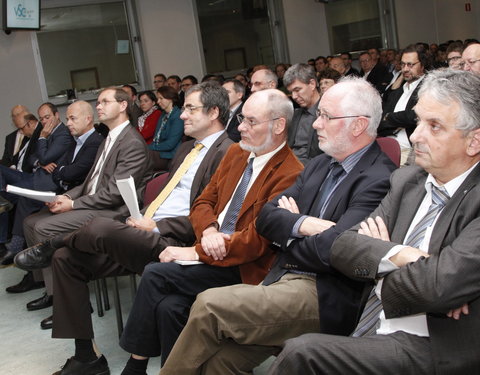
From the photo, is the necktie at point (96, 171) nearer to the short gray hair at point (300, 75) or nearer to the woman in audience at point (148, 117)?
the short gray hair at point (300, 75)

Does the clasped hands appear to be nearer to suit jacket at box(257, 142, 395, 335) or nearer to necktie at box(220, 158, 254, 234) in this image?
suit jacket at box(257, 142, 395, 335)

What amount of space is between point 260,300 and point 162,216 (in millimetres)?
1392

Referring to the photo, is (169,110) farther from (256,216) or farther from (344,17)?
(344,17)

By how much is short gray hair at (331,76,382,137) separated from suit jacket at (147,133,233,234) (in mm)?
1013

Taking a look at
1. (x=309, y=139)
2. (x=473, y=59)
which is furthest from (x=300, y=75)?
(x=473, y=59)

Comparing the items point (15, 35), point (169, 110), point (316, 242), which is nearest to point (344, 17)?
point (15, 35)

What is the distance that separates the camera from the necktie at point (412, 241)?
1.82m

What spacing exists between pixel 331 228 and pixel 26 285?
9.89 feet

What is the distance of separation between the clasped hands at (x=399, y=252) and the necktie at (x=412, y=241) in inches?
3.2

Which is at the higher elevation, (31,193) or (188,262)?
(31,193)

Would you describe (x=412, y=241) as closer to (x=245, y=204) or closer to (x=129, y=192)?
(x=245, y=204)

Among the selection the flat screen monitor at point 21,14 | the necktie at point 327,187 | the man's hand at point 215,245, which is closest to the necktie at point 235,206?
the man's hand at point 215,245

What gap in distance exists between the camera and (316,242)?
6.74ft

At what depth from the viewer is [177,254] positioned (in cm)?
263
